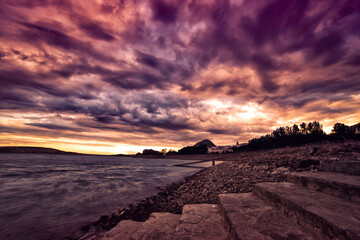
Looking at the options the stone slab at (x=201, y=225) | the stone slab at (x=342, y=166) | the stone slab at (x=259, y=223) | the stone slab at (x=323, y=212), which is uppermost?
the stone slab at (x=342, y=166)

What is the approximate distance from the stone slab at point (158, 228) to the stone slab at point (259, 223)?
3.69 ft

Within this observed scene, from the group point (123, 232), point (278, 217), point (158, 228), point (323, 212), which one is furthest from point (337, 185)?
point (123, 232)

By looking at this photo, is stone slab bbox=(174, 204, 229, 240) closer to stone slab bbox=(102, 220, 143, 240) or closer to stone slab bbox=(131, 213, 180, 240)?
stone slab bbox=(131, 213, 180, 240)

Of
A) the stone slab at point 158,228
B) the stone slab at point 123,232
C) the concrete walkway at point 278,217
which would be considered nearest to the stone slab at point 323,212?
the concrete walkway at point 278,217

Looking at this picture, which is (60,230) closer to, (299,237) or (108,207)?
(108,207)

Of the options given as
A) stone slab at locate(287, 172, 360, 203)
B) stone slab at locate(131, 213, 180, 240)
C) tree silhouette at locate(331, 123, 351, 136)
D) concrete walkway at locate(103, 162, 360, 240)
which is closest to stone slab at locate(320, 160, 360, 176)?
concrete walkway at locate(103, 162, 360, 240)

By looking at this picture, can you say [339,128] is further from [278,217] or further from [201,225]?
[201,225]

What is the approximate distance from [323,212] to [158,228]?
102 inches

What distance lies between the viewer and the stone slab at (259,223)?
1.85 meters

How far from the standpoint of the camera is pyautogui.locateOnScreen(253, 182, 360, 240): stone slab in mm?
1495

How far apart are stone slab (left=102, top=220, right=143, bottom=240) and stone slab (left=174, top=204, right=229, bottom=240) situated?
1.17 m

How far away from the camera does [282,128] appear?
285 feet

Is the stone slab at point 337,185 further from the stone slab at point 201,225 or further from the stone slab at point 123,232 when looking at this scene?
the stone slab at point 123,232

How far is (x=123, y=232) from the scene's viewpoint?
3152 millimetres
